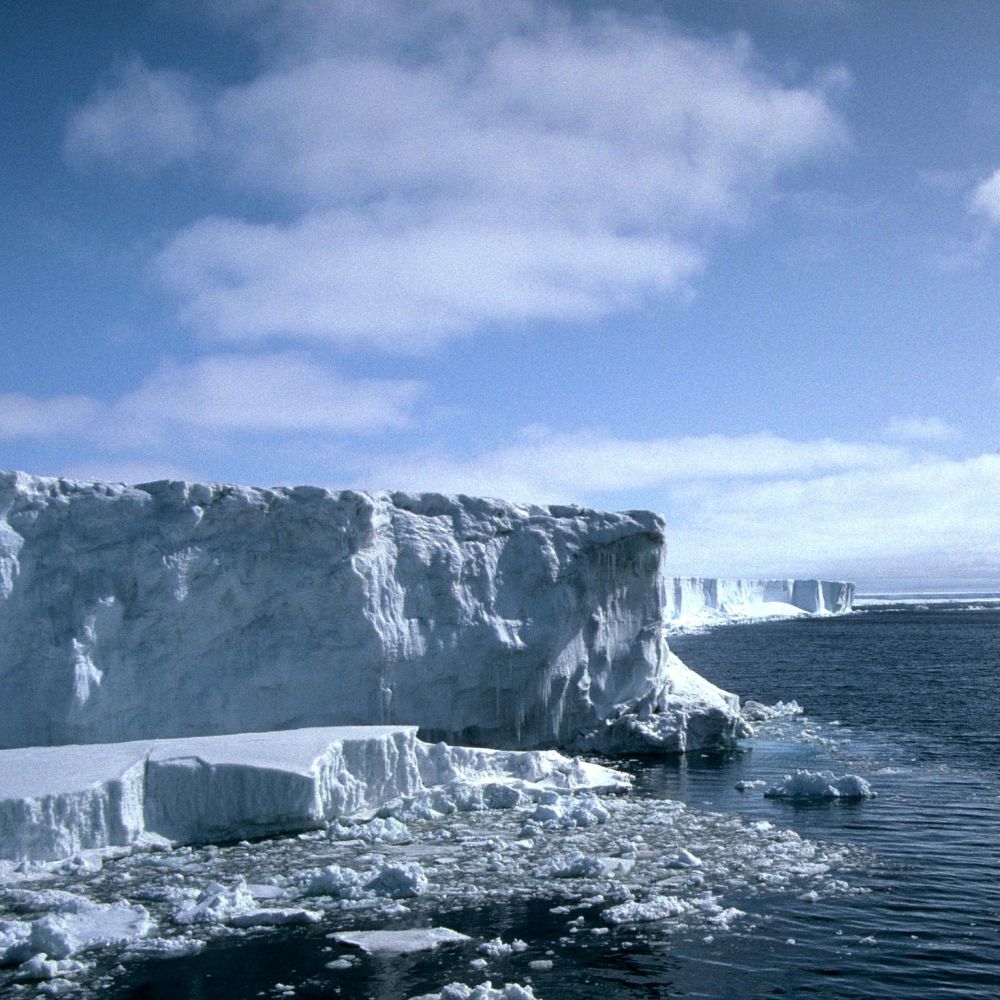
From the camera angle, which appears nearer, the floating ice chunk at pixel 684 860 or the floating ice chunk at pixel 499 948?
the floating ice chunk at pixel 499 948

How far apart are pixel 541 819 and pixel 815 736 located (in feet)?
38.1

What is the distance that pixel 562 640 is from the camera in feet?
72.0

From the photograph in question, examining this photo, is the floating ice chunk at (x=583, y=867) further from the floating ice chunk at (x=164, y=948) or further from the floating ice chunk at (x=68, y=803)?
the floating ice chunk at (x=68, y=803)

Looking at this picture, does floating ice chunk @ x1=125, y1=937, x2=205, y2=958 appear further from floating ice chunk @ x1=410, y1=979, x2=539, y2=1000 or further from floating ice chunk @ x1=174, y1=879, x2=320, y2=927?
floating ice chunk @ x1=410, y1=979, x2=539, y2=1000

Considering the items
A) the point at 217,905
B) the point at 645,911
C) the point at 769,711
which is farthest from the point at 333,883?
the point at 769,711

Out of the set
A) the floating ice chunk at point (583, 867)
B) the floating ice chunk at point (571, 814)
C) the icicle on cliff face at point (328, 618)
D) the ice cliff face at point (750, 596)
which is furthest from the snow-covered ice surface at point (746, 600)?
the floating ice chunk at point (583, 867)

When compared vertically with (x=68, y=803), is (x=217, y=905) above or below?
below

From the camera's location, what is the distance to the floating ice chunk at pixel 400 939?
10.0 meters

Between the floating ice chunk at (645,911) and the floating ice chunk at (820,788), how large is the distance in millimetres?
6565

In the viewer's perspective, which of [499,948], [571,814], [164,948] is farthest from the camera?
[571,814]

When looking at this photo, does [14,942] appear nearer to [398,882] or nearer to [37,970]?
[37,970]

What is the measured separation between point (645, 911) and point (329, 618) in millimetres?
10224

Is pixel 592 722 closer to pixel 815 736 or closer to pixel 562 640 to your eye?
pixel 562 640

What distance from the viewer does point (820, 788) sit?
17.0 m
